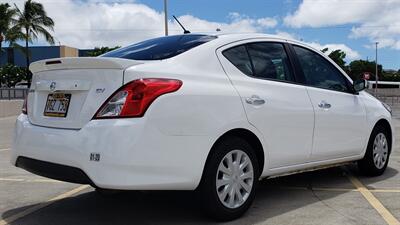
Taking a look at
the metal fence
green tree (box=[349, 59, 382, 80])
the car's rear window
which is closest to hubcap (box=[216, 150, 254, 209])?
the car's rear window

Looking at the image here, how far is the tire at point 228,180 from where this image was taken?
4582mm

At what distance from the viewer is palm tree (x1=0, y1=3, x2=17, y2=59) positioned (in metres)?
43.1

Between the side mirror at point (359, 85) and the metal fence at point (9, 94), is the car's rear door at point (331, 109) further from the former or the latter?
the metal fence at point (9, 94)

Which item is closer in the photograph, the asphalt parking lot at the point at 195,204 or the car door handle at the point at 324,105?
the asphalt parking lot at the point at 195,204

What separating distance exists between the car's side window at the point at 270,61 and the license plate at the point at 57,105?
1794mm

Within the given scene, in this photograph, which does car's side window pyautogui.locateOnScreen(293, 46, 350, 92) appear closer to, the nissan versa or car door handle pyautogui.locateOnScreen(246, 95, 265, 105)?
the nissan versa

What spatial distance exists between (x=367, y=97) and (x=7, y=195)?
447cm

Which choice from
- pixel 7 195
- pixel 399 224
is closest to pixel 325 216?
pixel 399 224

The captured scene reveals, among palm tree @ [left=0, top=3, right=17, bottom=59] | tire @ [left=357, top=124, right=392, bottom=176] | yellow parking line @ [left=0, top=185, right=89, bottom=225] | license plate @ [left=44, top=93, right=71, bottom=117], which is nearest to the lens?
license plate @ [left=44, top=93, right=71, bottom=117]

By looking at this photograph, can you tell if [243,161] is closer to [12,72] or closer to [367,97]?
[367,97]

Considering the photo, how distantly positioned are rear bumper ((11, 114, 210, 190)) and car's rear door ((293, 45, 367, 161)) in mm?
1756

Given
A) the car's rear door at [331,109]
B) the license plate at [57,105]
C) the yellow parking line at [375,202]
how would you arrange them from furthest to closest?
the car's rear door at [331,109] < the yellow parking line at [375,202] < the license plate at [57,105]

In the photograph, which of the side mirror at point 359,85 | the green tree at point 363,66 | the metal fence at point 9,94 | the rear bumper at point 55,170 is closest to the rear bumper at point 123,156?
the rear bumper at point 55,170

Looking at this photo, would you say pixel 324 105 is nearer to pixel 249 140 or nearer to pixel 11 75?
pixel 249 140
